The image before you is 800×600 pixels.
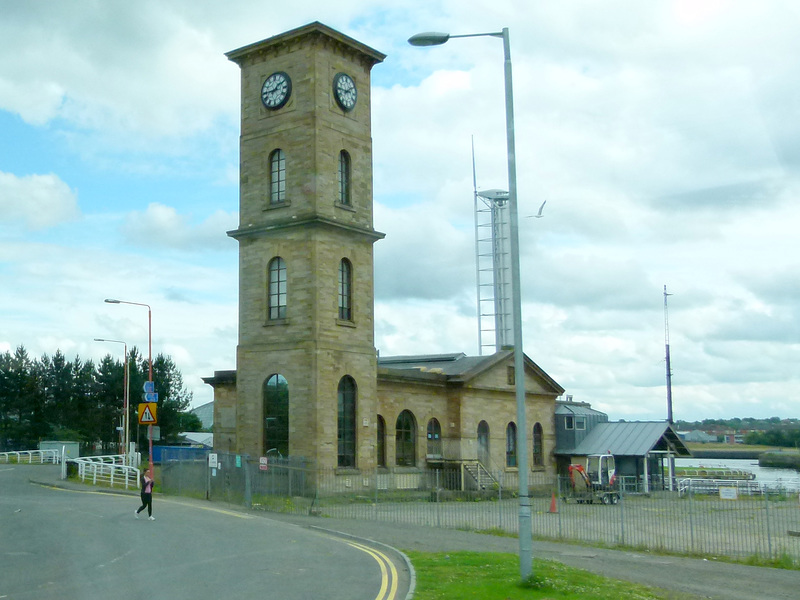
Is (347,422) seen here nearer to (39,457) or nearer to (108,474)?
(108,474)

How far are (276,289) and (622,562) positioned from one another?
75.2ft

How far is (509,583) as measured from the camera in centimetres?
1498

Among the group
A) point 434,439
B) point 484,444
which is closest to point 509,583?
point 434,439

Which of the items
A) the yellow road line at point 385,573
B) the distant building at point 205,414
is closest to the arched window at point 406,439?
the yellow road line at point 385,573

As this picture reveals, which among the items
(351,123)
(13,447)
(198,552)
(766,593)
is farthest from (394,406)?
(13,447)

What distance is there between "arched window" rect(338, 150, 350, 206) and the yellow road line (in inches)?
826

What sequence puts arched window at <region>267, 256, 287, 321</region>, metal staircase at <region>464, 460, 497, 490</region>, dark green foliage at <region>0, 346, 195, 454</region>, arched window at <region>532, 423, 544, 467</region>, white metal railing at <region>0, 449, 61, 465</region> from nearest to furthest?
arched window at <region>267, 256, 287, 321</region>
metal staircase at <region>464, 460, 497, 490</region>
arched window at <region>532, 423, 544, 467</region>
white metal railing at <region>0, 449, 61, 465</region>
dark green foliage at <region>0, 346, 195, 454</region>

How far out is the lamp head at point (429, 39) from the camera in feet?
49.9

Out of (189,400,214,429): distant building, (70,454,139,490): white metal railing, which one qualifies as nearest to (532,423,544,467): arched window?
(70,454,139,490): white metal railing

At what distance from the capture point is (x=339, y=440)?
1512 inches

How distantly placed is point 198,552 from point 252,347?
21.1 metres

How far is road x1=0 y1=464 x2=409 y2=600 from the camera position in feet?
47.2

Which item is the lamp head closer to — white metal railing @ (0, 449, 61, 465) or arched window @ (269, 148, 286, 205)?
arched window @ (269, 148, 286, 205)

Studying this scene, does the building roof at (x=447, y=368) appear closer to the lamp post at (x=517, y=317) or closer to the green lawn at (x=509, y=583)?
the green lawn at (x=509, y=583)
